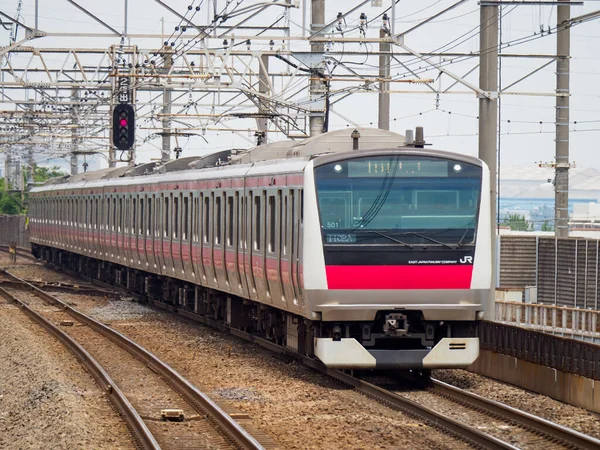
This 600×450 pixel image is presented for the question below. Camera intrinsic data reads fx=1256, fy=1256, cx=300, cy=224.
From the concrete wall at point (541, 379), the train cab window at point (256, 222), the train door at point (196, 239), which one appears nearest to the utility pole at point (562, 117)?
the train door at point (196, 239)

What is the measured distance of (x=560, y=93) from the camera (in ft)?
81.3

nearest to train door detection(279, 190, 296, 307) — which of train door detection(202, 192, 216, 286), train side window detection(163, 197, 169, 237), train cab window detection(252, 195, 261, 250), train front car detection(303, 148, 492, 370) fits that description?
train front car detection(303, 148, 492, 370)

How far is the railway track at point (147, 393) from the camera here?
36.2ft

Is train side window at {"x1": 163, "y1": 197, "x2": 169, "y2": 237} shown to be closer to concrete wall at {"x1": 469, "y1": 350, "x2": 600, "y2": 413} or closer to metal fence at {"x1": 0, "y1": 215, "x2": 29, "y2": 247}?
concrete wall at {"x1": 469, "y1": 350, "x2": 600, "y2": 413}

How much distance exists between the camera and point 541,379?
13.7 meters

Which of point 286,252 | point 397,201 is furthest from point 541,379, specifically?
point 286,252

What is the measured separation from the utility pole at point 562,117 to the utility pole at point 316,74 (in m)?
5.84

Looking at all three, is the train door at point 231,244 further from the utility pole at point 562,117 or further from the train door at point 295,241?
the utility pole at point 562,117

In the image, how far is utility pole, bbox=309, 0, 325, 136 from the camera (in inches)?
846

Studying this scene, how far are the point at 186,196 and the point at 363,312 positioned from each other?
8775mm

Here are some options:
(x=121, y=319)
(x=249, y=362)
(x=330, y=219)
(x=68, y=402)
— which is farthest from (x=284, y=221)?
(x=121, y=319)

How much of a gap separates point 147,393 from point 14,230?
197 ft

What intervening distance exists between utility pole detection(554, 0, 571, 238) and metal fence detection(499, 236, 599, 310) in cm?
82

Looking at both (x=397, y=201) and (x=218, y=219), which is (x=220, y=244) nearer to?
(x=218, y=219)
